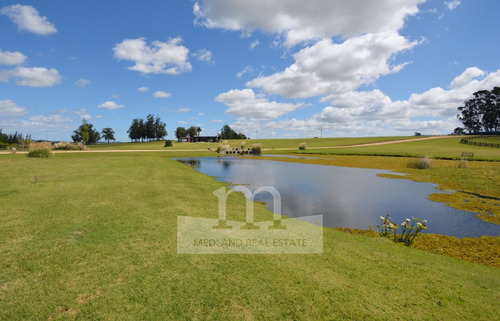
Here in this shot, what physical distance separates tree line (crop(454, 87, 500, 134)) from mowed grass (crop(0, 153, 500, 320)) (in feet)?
444

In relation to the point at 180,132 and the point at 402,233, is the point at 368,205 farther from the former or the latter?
the point at 180,132

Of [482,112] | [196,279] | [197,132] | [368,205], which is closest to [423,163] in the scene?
[368,205]

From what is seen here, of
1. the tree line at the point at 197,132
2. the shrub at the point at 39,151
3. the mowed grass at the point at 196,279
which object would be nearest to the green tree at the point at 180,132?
the tree line at the point at 197,132

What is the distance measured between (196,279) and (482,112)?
146m

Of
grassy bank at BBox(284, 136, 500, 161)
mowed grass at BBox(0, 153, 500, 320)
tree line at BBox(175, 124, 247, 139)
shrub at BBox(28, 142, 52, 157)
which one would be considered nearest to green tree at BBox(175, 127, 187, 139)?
tree line at BBox(175, 124, 247, 139)

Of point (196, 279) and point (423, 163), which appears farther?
point (423, 163)

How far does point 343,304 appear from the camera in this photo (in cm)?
417

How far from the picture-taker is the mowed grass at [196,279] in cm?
390

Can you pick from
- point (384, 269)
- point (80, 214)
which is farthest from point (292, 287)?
point (80, 214)

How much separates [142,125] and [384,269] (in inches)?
5591

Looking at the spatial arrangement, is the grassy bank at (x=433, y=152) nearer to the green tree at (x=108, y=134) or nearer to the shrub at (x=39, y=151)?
the shrub at (x=39, y=151)

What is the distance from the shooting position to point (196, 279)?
4.64 m

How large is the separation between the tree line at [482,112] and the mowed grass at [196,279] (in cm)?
13545

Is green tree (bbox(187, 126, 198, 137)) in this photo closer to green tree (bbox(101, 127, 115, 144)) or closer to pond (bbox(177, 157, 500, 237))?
green tree (bbox(101, 127, 115, 144))
